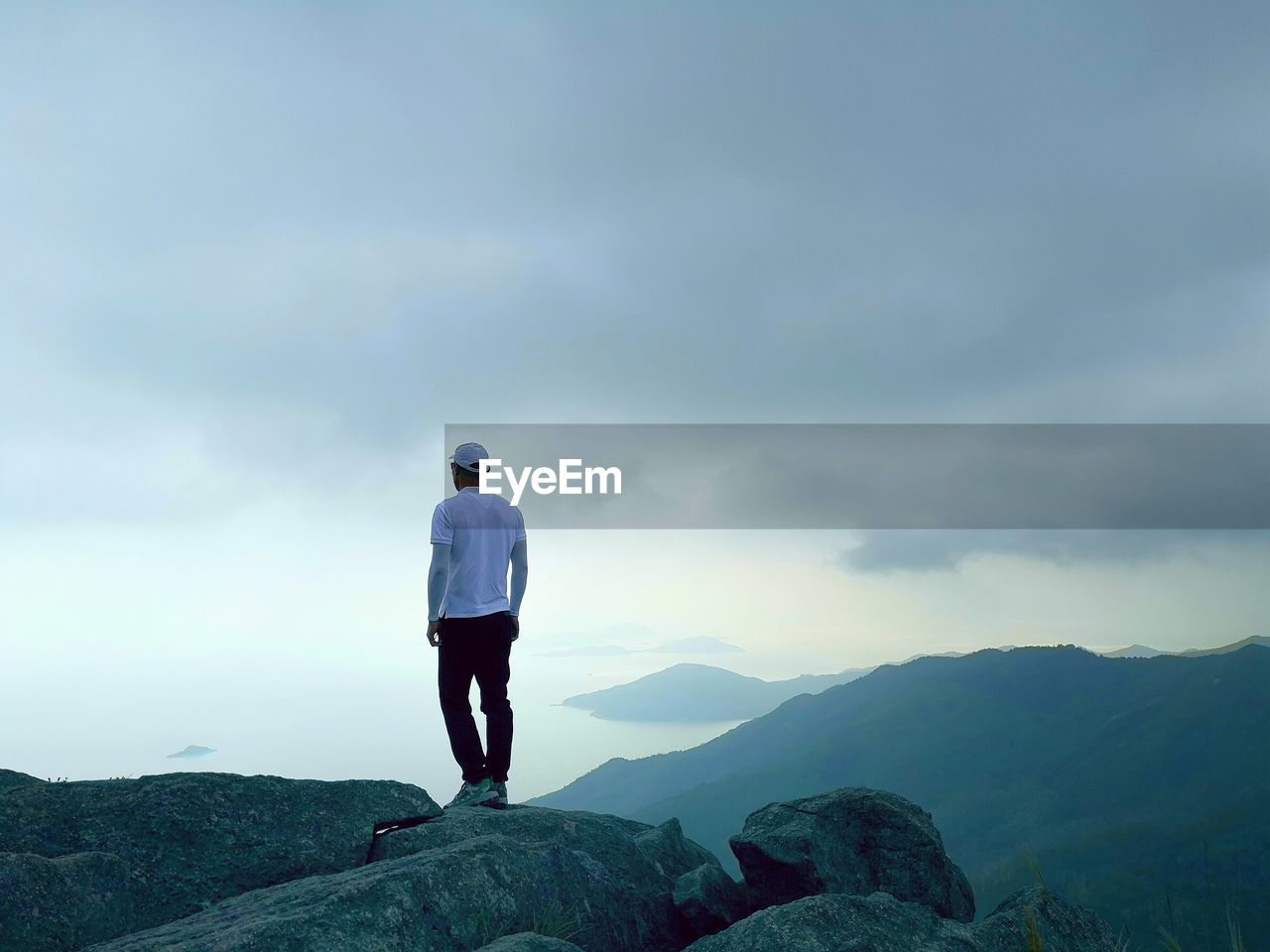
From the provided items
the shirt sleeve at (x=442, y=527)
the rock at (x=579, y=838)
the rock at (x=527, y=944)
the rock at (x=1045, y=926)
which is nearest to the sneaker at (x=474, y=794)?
the rock at (x=579, y=838)

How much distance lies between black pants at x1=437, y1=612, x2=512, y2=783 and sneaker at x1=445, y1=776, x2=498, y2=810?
7.9 inches

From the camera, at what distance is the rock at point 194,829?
26.9 ft

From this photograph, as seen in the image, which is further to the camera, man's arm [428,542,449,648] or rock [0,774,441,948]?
man's arm [428,542,449,648]

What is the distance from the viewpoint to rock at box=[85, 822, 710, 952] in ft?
20.2

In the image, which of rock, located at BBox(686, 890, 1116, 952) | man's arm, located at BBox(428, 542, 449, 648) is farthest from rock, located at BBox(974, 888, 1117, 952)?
man's arm, located at BBox(428, 542, 449, 648)

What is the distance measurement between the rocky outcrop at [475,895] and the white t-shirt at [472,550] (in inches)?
114

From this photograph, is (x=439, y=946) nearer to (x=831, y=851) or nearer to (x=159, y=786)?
(x=159, y=786)

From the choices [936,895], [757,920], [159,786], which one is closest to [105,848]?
[159,786]

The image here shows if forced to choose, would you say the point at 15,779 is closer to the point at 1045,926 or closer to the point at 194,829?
the point at 194,829

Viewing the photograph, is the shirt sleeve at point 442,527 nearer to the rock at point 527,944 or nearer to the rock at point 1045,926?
the rock at point 527,944

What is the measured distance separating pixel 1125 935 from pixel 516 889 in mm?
5621

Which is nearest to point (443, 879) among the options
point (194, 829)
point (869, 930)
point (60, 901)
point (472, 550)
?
point (60, 901)

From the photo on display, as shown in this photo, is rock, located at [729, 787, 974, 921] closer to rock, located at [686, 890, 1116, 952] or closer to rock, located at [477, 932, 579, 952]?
rock, located at [686, 890, 1116, 952]

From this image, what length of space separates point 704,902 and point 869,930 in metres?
2.52
